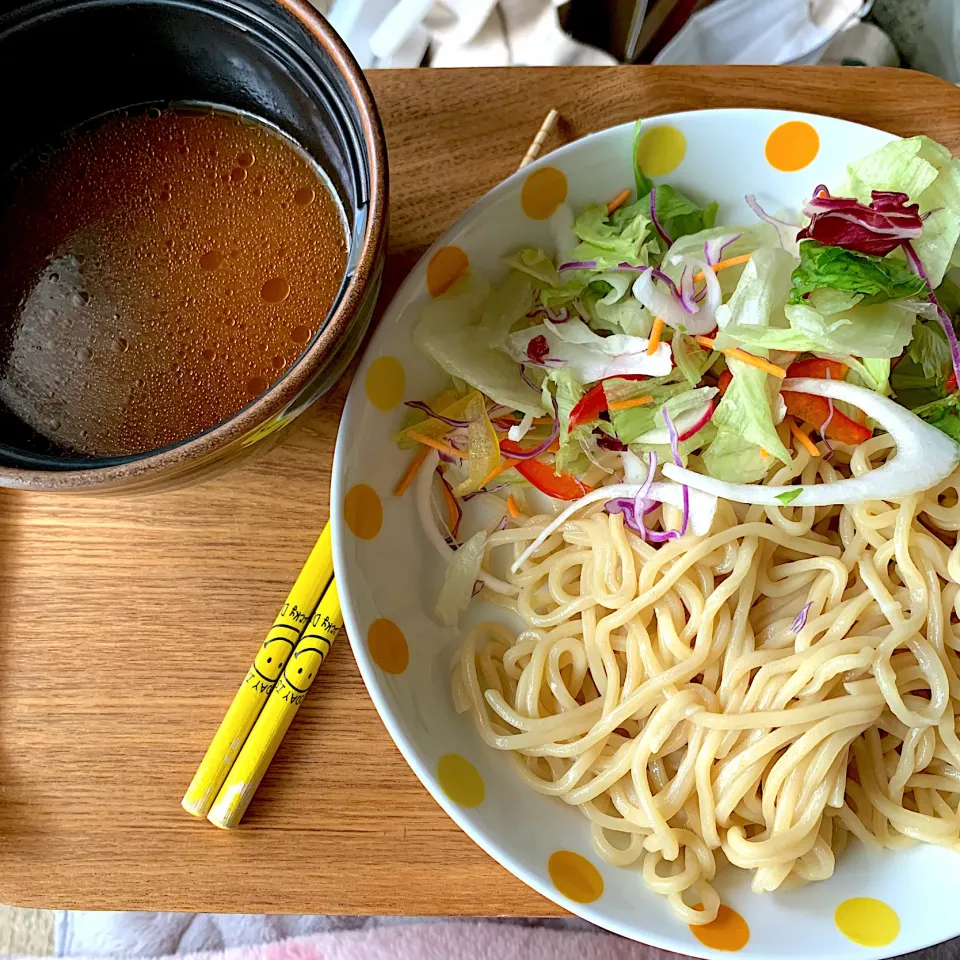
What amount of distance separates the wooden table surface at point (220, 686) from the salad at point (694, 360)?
0.18 m

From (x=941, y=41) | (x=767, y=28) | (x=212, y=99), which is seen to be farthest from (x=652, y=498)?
(x=941, y=41)

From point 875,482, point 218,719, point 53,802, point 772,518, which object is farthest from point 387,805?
point 875,482

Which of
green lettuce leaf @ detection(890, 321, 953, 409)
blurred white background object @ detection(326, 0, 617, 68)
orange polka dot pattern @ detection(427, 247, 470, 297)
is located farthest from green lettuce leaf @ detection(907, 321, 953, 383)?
blurred white background object @ detection(326, 0, 617, 68)

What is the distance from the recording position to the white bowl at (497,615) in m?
0.97

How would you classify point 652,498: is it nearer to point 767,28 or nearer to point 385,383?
point 385,383

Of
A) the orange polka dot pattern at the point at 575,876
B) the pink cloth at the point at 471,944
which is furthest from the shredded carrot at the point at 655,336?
the pink cloth at the point at 471,944

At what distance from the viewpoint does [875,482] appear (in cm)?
104

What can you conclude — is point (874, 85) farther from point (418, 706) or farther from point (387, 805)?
point (387, 805)

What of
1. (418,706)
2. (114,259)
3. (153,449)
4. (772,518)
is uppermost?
(114,259)

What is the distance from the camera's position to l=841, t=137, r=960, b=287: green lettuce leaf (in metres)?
1.03

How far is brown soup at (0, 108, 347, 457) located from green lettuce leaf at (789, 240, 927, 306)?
57 centimetres

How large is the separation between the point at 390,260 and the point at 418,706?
638 mm

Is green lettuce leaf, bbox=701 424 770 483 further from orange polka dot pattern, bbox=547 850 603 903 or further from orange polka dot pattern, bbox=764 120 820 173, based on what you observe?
orange polka dot pattern, bbox=547 850 603 903

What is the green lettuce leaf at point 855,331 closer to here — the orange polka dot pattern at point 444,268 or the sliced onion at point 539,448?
the sliced onion at point 539,448
